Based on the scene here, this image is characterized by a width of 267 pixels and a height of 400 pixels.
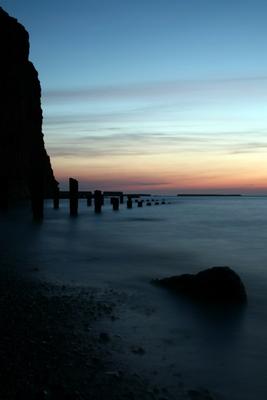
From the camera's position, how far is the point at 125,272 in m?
11.1

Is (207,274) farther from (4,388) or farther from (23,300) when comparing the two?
(4,388)

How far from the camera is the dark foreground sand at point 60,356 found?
13.0 feet

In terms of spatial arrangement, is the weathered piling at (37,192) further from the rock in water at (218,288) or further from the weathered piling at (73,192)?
the rock in water at (218,288)

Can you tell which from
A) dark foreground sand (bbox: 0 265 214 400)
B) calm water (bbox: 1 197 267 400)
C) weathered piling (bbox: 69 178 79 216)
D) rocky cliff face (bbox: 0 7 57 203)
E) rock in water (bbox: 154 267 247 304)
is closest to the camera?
dark foreground sand (bbox: 0 265 214 400)

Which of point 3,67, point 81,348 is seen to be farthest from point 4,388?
point 3,67

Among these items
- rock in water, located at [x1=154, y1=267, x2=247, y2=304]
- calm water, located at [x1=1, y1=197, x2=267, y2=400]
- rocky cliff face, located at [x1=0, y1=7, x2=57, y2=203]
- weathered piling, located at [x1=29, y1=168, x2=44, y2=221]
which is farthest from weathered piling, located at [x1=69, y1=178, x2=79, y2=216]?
rock in water, located at [x1=154, y1=267, x2=247, y2=304]

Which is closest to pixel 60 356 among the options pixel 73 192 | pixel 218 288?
pixel 218 288

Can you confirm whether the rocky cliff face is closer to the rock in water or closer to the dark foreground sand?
the rock in water

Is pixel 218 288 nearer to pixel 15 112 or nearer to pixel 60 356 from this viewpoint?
pixel 60 356

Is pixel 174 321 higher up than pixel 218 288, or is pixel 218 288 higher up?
pixel 218 288

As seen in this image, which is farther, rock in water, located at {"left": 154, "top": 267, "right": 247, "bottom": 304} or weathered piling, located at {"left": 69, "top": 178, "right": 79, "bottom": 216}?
weathered piling, located at {"left": 69, "top": 178, "right": 79, "bottom": 216}

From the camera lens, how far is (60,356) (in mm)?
4680

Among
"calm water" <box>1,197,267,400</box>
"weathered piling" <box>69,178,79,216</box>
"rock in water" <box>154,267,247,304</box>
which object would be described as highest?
"weathered piling" <box>69,178,79,216</box>

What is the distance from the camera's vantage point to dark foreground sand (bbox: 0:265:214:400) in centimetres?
398
